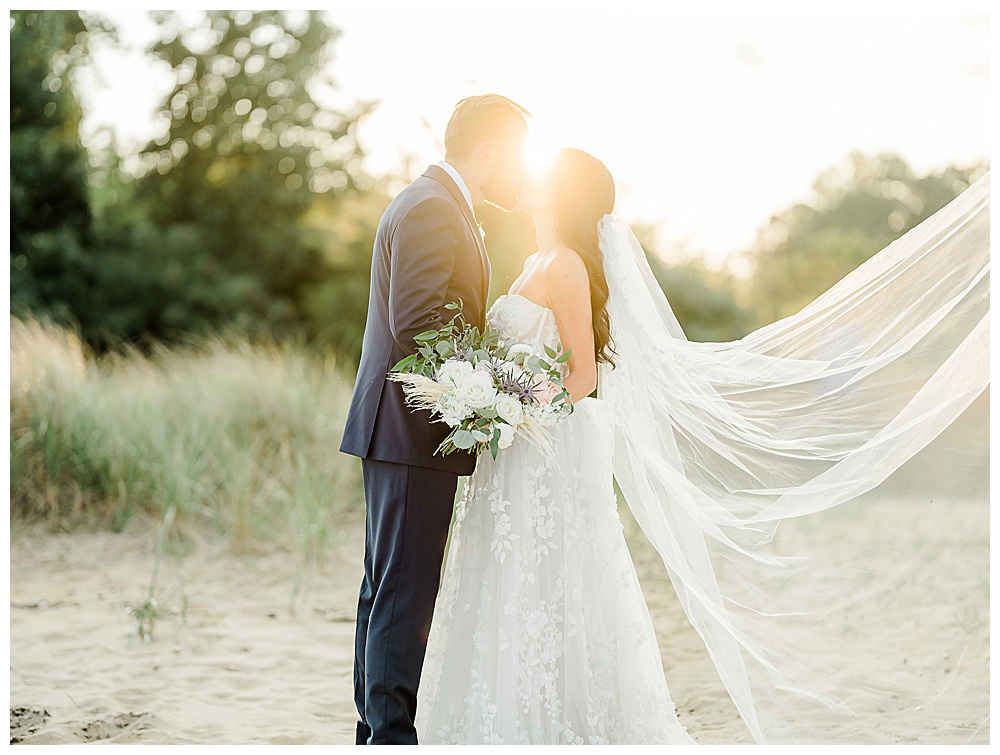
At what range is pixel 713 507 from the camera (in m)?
3.43

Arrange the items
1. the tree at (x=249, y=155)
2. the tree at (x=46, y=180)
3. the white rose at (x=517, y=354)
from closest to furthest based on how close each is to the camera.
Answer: the white rose at (x=517, y=354) → the tree at (x=46, y=180) → the tree at (x=249, y=155)

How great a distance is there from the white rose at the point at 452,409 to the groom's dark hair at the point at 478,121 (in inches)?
36.7

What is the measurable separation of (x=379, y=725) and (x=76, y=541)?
472 centimetres

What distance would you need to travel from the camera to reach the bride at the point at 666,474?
10.3ft

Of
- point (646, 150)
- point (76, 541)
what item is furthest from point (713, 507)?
point (646, 150)

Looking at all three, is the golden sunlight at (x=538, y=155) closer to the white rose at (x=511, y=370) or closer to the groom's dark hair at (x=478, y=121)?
the groom's dark hair at (x=478, y=121)

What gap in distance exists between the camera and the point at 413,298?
2869mm

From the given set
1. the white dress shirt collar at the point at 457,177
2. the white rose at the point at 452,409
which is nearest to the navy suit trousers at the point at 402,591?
the white rose at the point at 452,409

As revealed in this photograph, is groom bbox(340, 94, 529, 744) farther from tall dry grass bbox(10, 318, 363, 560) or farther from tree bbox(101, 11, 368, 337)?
tree bbox(101, 11, 368, 337)

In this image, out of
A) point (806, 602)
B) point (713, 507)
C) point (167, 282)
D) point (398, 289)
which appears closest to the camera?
point (398, 289)

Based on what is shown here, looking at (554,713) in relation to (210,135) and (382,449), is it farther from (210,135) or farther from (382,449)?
(210,135)

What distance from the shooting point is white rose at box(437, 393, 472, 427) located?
109 inches

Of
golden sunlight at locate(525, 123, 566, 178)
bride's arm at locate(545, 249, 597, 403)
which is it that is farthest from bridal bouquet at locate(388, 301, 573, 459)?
golden sunlight at locate(525, 123, 566, 178)

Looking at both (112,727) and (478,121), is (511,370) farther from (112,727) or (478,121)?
(112,727)
